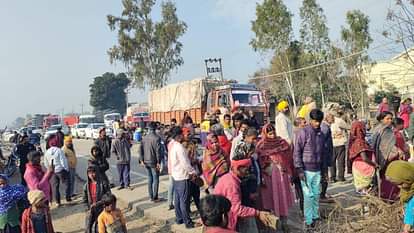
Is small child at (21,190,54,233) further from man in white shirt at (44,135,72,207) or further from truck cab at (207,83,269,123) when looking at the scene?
truck cab at (207,83,269,123)

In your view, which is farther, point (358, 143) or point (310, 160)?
point (358, 143)

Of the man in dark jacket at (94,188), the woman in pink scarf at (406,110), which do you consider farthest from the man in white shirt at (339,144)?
the man in dark jacket at (94,188)

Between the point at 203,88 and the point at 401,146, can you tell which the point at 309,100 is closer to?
the point at 401,146

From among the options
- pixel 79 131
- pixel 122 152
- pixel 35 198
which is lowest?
pixel 79 131

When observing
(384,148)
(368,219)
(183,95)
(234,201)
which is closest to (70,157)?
(384,148)

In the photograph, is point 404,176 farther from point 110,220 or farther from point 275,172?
point 110,220

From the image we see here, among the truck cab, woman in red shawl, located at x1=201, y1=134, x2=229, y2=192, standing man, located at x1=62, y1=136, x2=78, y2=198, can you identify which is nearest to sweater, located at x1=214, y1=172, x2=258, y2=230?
woman in red shawl, located at x1=201, y1=134, x2=229, y2=192

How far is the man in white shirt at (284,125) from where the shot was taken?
7742 millimetres

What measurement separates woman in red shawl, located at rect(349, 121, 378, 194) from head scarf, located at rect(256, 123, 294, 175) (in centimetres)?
94

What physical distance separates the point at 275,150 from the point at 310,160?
514 mm

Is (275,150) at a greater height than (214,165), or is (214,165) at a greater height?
(275,150)

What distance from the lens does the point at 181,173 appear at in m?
7.14

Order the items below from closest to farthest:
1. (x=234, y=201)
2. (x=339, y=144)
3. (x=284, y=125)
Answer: (x=234, y=201), (x=284, y=125), (x=339, y=144)

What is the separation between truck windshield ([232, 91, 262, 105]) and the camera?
61.2ft
